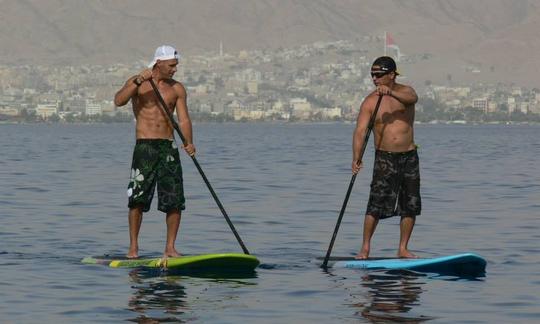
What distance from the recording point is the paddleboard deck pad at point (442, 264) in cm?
1883

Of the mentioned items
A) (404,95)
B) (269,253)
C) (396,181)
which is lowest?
(269,253)

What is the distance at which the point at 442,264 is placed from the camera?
18.9 m

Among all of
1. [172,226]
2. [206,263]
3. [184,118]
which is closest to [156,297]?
[206,263]

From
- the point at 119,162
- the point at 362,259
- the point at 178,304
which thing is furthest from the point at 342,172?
the point at 178,304

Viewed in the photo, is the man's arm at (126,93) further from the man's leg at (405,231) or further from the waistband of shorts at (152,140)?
the man's leg at (405,231)

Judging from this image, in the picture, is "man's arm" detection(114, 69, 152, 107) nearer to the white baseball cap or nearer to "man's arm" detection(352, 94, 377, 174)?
the white baseball cap

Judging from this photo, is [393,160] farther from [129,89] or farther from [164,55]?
[129,89]

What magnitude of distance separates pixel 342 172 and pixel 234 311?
116ft

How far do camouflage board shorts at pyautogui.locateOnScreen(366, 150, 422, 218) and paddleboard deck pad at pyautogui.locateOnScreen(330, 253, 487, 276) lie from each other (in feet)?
1.91

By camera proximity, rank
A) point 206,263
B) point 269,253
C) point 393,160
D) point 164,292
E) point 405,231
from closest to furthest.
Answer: point 164,292
point 206,263
point 393,160
point 405,231
point 269,253

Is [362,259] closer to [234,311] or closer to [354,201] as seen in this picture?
[234,311]

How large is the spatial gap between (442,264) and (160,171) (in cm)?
→ 347

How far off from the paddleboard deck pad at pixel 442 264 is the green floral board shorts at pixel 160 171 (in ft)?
8.04

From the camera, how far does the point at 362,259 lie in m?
19.5
